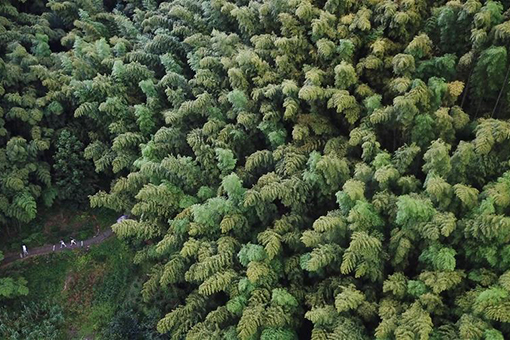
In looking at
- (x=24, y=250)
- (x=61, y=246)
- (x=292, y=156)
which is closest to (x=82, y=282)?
(x=61, y=246)

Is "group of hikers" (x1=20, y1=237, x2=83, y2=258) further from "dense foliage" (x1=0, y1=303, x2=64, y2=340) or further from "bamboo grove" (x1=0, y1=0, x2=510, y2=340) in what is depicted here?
"dense foliage" (x1=0, y1=303, x2=64, y2=340)

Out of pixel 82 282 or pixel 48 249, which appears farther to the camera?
pixel 48 249

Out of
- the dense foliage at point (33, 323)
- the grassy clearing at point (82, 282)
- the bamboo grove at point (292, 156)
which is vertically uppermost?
the bamboo grove at point (292, 156)

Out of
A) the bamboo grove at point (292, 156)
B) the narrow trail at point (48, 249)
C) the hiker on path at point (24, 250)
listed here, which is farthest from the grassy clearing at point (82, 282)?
the bamboo grove at point (292, 156)

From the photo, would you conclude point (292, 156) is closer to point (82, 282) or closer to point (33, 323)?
point (82, 282)

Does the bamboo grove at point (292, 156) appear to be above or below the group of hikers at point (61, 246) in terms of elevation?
above

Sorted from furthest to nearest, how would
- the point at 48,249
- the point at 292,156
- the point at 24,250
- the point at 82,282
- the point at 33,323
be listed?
1. the point at 48,249
2. the point at 24,250
3. the point at 82,282
4. the point at 33,323
5. the point at 292,156

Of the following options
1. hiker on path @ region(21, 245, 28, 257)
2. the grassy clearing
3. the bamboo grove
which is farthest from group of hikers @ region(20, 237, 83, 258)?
the bamboo grove

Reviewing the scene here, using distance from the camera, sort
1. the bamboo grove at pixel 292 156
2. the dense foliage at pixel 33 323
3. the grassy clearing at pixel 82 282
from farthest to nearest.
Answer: the grassy clearing at pixel 82 282 → the dense foliage at pixel 33 323 → the bamboo grove at pixel 292 156

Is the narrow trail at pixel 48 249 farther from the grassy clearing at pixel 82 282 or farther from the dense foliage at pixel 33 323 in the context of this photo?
the dense foliage at pixel 33 323
